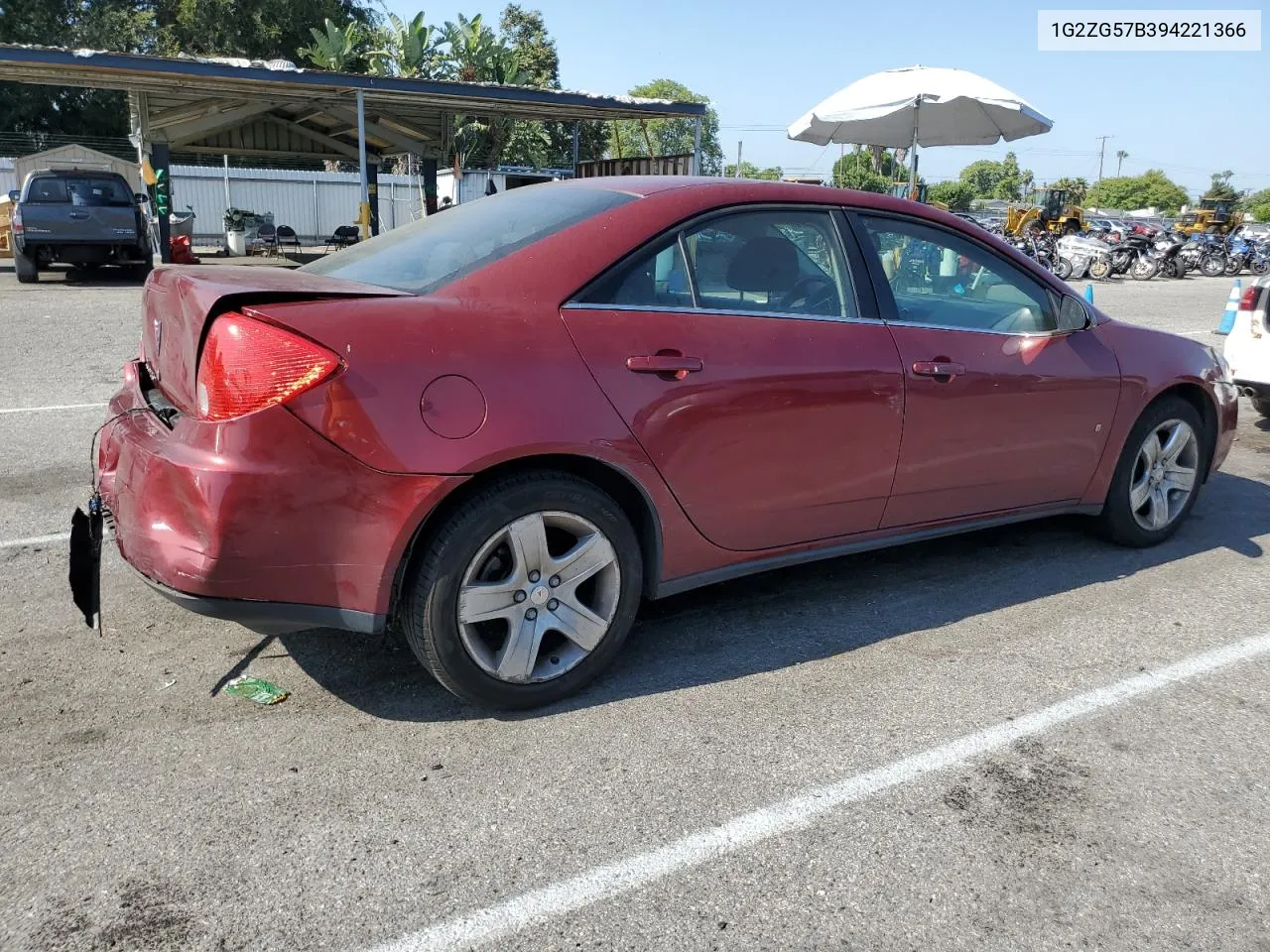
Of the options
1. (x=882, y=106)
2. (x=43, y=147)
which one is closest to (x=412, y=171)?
(x=43, y=147)

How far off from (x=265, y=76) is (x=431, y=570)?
16.0 meters

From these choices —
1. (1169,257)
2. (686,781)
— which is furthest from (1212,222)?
(686,781)

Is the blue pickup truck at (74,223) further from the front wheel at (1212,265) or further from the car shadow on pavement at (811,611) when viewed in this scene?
the front wheel at (1212,265)

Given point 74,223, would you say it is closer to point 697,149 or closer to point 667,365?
point 697,149

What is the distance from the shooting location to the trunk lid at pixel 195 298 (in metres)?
2.73

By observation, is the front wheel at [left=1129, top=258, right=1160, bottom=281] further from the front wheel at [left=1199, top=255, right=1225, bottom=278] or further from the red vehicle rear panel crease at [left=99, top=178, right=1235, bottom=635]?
the red vehicle rear panel crease at [left=99, top=178, right=1235, bottom=635]

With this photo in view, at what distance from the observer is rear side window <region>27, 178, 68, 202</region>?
51.6 ft

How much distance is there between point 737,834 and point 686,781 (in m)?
0.26

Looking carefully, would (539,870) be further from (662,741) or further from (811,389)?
(811,389)

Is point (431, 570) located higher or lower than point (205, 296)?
lower

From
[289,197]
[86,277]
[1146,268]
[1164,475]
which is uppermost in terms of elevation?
[289,197]

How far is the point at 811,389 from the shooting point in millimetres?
3424

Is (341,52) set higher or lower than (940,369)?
higher

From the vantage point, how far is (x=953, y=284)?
13.3 ft
